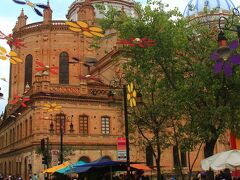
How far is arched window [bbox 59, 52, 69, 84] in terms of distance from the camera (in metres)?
51.4

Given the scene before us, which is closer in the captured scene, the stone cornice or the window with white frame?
the window with white frame

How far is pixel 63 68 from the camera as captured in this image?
170 feet

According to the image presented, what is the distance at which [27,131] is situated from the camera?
4194cm

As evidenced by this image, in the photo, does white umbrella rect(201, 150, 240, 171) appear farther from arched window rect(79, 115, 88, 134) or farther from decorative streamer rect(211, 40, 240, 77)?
arched window rect(79, 115, 88, 134)

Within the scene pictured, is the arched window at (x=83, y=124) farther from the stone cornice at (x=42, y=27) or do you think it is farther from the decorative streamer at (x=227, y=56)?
the decorative streamer at (x=227, y=56)

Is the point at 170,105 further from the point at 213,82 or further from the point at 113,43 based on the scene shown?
the point at 113,43

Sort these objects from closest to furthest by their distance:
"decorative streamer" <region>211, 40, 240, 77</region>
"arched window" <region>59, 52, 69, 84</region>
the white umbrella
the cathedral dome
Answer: "decorative streamer" <region>211, 40, 240, 77</region> → the white umbrella → "arched window" <region>59, 52, 69, 84</region> → the cathedral dome

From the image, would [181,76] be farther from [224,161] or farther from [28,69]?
[28,69]

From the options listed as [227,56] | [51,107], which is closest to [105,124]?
[51,107]

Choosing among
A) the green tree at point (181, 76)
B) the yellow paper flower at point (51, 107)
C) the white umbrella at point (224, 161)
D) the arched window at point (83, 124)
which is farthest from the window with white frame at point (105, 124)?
the white umbrella at point (224, 161)

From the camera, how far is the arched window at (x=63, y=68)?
5141cm

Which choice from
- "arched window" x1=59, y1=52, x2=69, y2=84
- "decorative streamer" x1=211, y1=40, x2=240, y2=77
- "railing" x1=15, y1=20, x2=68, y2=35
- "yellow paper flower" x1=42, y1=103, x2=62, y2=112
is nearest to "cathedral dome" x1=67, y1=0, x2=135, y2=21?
"railing" x1=15, y1=20, x2=68, y2=35

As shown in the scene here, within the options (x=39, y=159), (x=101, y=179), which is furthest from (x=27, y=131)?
(x=101, y=179)

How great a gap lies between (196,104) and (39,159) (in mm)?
22925
